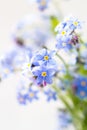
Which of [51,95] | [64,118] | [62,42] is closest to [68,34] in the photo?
[62,42]

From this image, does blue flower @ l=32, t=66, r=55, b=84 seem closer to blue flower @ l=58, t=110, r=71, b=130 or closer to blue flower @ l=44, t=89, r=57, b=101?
blue flower @ l=44, t=89, r=57, b=101

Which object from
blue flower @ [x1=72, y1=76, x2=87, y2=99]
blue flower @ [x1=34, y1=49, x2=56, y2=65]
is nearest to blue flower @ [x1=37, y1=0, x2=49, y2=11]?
blue flower @ [x1=72, y1=76, x2=87, y2=99]

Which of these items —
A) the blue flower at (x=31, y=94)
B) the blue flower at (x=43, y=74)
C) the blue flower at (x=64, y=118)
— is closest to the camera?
the blue flower at (x=43, y=74)

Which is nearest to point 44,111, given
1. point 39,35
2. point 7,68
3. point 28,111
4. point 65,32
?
point 28,111

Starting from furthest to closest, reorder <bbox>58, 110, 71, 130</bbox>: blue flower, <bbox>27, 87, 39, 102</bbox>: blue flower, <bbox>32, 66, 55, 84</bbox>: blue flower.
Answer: <bbox>58, 110, 71, 130</bbox>: blue flower → <bbox>27, 87, 39, 102</bbox>: blue flower → <bbox>32, 66, 55, 84</bbox>: blue flower

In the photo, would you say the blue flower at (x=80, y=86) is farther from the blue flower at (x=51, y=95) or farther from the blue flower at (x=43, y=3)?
the blue flower at (x=43, y=3)

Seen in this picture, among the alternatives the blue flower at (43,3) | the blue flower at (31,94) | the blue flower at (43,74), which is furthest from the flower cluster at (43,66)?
the blue flower at (43,3)
